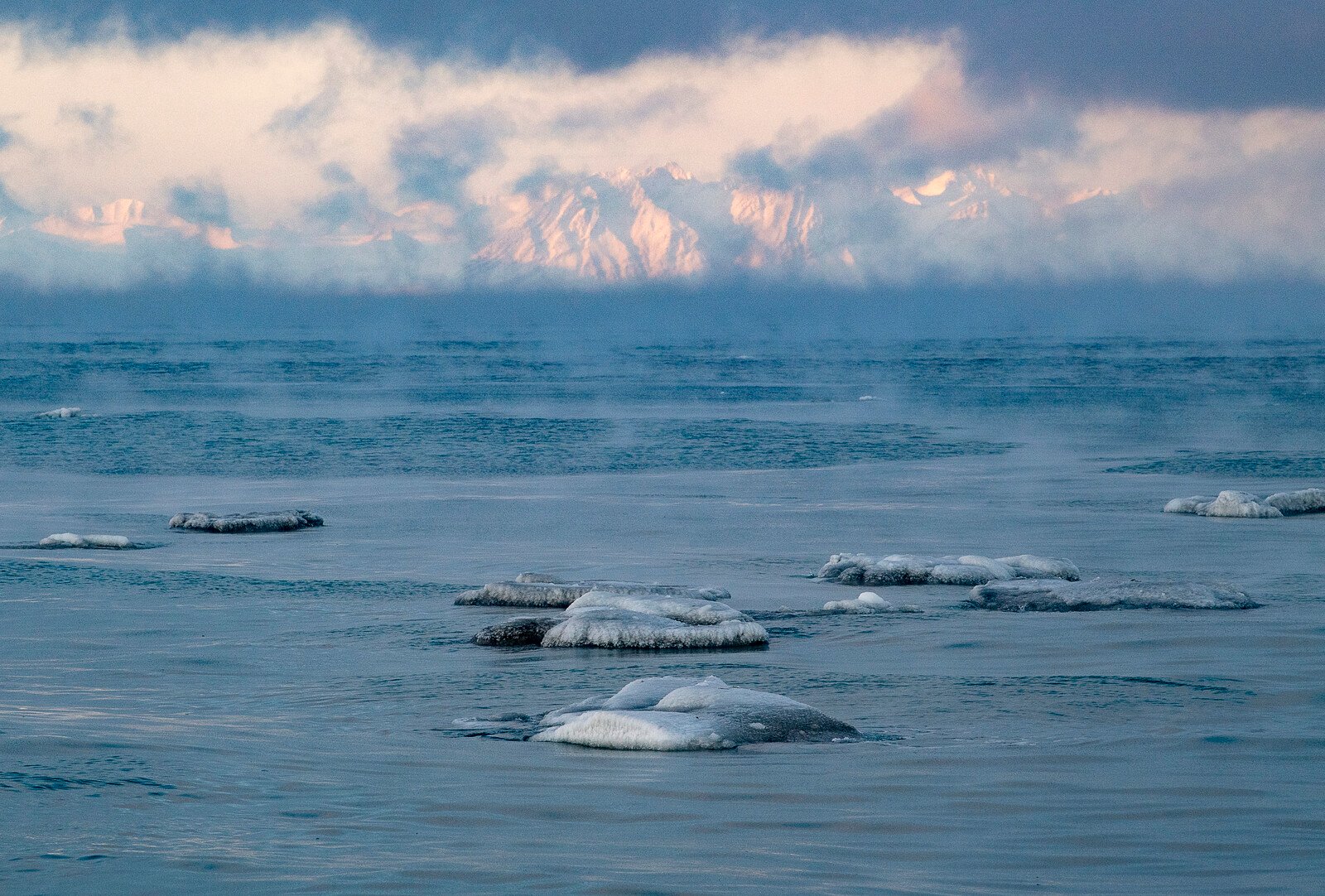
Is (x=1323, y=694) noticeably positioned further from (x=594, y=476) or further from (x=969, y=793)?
(x=594, y=476)

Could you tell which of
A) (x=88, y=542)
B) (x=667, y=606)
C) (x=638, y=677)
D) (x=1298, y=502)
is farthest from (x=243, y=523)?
(x=1298, y=502)

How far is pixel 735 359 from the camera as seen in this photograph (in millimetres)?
136500

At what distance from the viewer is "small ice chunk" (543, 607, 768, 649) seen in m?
12.7

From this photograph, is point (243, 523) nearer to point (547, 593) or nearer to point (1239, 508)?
point (547, 593)

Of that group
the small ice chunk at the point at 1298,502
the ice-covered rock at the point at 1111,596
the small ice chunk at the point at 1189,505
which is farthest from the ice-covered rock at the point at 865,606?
the small ice chunk at the point at 1298,502

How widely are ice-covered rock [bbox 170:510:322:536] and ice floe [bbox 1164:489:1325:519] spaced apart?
41.2ft

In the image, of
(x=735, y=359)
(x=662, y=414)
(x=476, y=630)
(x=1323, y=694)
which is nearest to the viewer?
(x=1323, y=694)

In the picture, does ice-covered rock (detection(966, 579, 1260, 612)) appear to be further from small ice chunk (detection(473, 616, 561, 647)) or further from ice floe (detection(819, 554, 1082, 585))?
small ice chunk (detection(473, 616, 561, 647))

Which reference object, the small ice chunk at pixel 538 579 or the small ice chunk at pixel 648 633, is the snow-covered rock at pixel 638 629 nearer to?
the small ice chunk at pixel 648 633

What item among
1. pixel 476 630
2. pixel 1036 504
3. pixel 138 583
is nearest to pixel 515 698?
pixel 476 630

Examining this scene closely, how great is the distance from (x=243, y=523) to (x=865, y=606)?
33.7 ft

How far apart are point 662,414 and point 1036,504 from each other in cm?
2995

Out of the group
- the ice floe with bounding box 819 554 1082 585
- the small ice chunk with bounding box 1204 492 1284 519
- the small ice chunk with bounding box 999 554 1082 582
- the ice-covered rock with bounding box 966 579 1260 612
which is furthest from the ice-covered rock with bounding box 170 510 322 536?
the small ice chunk with bounding box 1204 492 1284 519

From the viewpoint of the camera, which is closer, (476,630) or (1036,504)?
(476,630)
